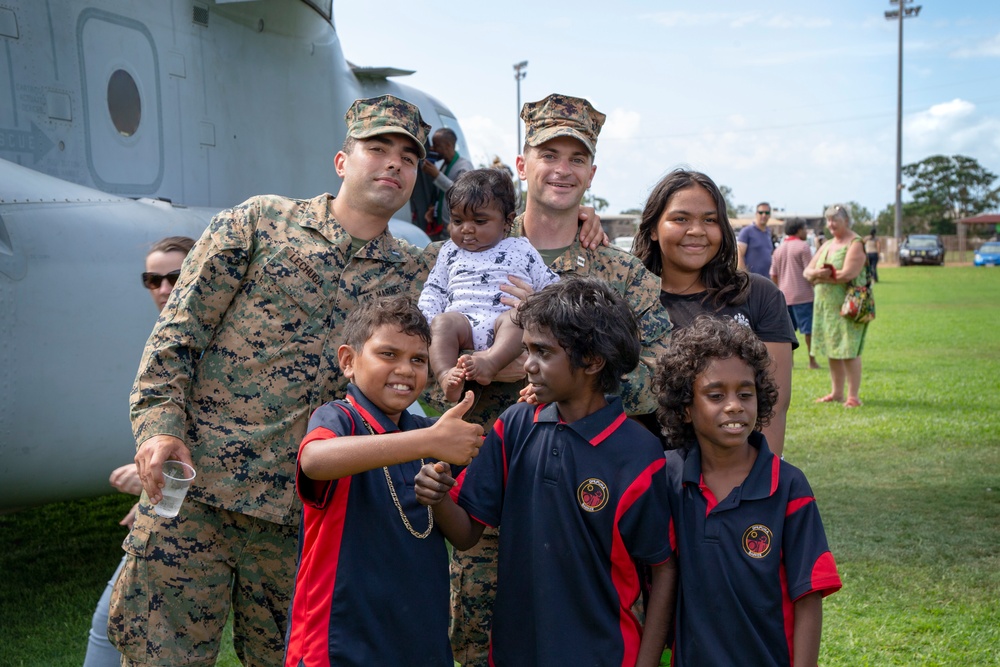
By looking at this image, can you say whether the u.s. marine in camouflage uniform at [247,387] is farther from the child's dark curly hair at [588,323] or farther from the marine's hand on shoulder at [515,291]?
the child's dark curly hair at [588,323]

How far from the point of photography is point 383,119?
304 centimetres

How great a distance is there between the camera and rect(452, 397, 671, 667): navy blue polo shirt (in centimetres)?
245

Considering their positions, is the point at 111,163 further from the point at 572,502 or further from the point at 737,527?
the point at 737,527

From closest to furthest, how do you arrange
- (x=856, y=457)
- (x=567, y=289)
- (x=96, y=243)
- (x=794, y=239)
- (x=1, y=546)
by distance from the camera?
(x=567, y=289) < (x=96, y=243) < (x=1, y=546) < (x=856, y=457) < (x=794, y=239)

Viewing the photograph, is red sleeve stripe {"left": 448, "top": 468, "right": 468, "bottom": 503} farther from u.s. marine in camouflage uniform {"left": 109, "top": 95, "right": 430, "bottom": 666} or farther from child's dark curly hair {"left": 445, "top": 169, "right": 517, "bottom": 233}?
child's dark curly hair {"left": 445, "top": 169, "right": 517, "bottom": 233}

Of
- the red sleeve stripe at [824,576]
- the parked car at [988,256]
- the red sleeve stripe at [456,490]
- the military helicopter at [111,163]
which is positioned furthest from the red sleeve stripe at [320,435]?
the parked car at [988,256]

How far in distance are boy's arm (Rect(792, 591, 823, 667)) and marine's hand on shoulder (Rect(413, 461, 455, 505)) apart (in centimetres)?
95

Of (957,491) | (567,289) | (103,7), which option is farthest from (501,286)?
(957,491)

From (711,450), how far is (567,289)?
0.60 m

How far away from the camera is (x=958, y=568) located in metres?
5.19

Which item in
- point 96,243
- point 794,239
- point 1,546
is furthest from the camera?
point 794,239

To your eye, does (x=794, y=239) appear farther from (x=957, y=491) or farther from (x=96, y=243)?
(x=96, y=243)

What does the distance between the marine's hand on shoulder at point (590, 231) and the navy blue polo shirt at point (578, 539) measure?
830 millimetres

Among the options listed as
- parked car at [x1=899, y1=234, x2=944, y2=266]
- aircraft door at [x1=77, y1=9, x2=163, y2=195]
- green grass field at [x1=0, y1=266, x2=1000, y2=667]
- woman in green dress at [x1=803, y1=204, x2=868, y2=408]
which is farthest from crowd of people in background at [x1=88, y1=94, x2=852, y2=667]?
parked car at [x1=899, y1=234, x2=944, y2=266]
